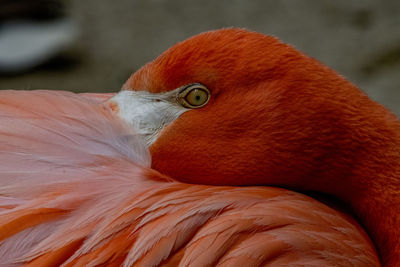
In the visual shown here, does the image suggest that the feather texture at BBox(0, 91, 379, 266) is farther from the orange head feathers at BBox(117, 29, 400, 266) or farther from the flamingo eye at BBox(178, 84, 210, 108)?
the flamingo eye at BBox(178, 84, 210, 108)

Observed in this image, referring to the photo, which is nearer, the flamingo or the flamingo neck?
the flamingo

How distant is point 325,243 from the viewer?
62.5 inches

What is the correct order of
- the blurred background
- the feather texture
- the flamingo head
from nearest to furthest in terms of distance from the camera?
the feather texture → the flamingo head → the blurred background

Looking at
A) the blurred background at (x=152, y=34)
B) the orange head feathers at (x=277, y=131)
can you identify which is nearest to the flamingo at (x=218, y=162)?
the orange head feathers at (x=277, y=131)

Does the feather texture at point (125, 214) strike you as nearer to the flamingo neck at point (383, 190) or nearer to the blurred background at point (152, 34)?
the flamingo neck at point (383, 190)

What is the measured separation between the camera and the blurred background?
462cm

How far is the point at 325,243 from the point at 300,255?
0.26ft

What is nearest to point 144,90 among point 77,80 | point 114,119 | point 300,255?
point 114,119

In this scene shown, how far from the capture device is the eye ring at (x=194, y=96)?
1771 millimetres

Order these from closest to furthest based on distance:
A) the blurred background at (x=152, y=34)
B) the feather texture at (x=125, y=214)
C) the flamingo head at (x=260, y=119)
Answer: the feather texture at (x=125, y=214) → the flamingo head at (x=260, y=119) → the blurred background at (x=152, y=34)

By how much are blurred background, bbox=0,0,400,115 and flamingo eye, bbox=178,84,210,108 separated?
285 centimetres

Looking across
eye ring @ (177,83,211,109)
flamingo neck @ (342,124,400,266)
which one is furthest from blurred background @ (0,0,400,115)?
eye ring @ (177,83,211,109)

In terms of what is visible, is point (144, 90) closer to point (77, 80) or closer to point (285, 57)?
point (285, 57)

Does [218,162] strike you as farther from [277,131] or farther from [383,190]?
[383,190]
